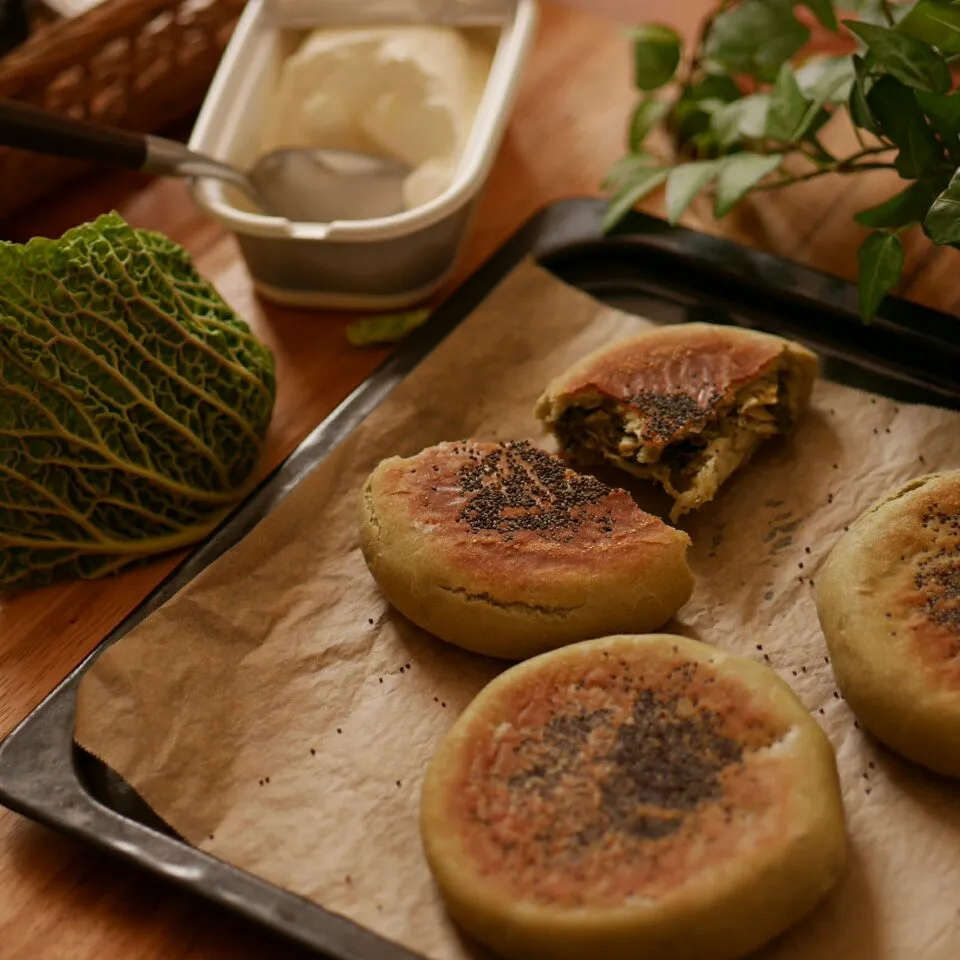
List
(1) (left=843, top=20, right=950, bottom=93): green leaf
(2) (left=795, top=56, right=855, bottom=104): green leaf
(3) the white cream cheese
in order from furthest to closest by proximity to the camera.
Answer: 1. (3) the white cream cheese
2. (2) (left=795, top=56, right=855, bottom=104): green leaf
3. (1) (left=843, top=20, right=950, bottom=93): green leaf

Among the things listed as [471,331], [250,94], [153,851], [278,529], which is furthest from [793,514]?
[250,94]

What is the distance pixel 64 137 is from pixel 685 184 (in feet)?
4.04

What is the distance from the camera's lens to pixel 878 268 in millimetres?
2197

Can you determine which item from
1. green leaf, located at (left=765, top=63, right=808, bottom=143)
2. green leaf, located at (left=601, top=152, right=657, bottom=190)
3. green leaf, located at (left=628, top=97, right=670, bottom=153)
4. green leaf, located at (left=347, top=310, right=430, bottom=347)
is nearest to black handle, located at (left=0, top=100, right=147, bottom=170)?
green leaf, located at (left=347, top=310, right=430, bottom=347)

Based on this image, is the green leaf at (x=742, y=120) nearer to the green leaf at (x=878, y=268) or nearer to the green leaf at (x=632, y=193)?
the green leaf at (x=632, y=193)

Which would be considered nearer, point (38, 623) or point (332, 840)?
point (332, 840)

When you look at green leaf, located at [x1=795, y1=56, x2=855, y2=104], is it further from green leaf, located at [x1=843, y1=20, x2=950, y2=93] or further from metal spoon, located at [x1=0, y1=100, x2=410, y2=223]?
metal spoon, located at [x1=0, y1=100, x2=410, y2=223]

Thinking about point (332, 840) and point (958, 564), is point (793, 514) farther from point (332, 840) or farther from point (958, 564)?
point (332, 840)

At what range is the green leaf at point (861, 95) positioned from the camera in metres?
2.09

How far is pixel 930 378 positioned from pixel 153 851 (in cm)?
166

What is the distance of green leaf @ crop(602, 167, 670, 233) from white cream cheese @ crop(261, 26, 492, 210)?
39 centimetres

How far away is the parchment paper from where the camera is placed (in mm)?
1655

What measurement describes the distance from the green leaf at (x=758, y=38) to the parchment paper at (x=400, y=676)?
0.70 m

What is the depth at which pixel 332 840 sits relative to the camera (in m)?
1.73
